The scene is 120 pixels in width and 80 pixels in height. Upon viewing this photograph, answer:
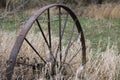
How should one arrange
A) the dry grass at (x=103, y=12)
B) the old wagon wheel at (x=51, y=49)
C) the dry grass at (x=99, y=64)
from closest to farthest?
1. the old wagon wheel at (x=51, y=49)
2. the dry grass at (x=99, y=64)
3. the dry grass at (x=103, y=12)

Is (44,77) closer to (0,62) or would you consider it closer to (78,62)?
(0,62)

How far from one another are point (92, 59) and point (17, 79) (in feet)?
4.44

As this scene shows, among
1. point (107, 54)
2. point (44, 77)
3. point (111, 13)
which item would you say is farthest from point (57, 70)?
point (111, 13)

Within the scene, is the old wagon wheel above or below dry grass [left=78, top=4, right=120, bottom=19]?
above

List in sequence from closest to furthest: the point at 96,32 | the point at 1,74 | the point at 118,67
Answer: the point at 1,74 < the point at 118,67 < the point at 96,32

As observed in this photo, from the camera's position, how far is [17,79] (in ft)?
13.7

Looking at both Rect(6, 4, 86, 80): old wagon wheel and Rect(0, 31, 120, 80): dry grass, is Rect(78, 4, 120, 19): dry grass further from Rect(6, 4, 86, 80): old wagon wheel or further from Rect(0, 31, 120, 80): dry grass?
Rect(0, 31, 120, 80): dry grass

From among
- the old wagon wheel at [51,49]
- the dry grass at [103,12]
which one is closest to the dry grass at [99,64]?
the old wagon wheel at [51,49]

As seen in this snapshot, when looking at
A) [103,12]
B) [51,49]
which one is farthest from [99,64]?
[103,12]

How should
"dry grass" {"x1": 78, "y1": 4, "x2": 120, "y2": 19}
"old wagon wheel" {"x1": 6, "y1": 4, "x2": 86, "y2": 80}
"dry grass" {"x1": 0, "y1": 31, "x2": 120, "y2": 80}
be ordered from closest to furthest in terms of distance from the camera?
"old wagon wheel" {"x1": 6, "y1": 4, "x2": 86, "y2": 80} < "dry grass" {"x1": 0, "y1": 31, "x2": 120, "y2": 80} < "dry grass" {"x1": 78, "y1": 4, "x2": 120, "y2": 19}

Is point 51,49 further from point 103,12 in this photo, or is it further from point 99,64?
point 103,12

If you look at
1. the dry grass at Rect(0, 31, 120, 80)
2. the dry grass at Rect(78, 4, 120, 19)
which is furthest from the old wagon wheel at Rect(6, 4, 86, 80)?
the dry grass at Rect(78, 4, 120, 19)

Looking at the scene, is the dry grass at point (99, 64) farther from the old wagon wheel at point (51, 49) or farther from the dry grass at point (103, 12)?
the dry grass at point (103, 12)

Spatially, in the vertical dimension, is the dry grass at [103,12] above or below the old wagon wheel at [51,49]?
below
